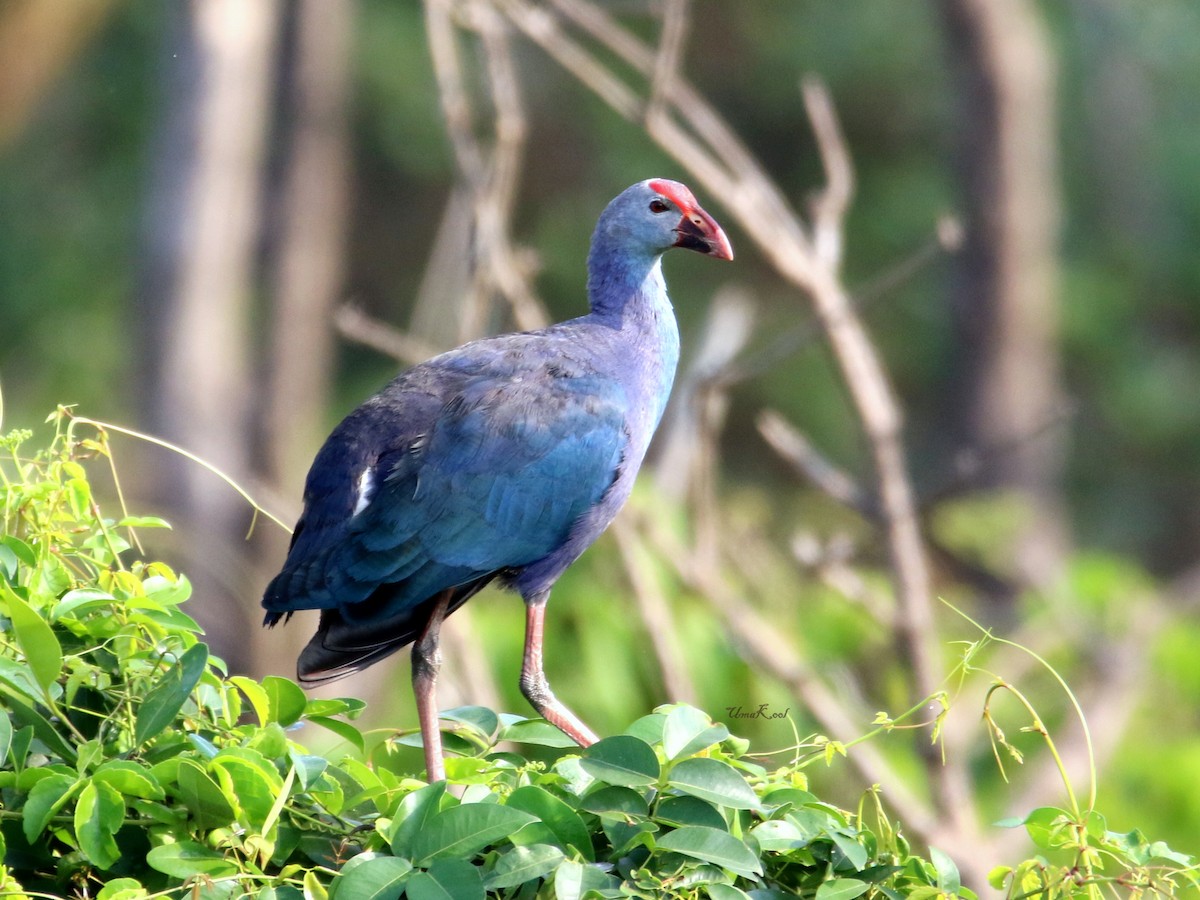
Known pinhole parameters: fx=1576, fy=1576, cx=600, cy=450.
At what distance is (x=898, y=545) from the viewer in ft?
16.0

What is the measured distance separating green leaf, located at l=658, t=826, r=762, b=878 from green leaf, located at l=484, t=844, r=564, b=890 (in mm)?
129

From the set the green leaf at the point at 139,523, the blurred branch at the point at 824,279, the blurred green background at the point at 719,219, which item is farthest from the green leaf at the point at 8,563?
the blurred green background at the point at 719,219

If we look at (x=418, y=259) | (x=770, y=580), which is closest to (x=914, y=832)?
(x=770, y=580)

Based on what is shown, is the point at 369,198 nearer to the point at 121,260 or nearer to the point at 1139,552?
the point at 121,260

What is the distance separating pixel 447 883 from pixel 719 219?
9.87m

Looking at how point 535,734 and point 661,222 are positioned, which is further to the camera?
point 661,222

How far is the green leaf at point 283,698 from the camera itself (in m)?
2.04

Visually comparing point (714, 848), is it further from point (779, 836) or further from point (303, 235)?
point (303, 235)

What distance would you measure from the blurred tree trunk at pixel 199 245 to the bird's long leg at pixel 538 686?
24.8ft

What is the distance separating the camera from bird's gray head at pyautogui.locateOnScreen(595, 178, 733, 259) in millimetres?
3527

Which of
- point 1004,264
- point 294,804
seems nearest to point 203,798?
point 294,804

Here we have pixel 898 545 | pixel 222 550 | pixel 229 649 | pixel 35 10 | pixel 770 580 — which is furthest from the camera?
pixel 35 10

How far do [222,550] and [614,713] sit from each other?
3676 millimetres

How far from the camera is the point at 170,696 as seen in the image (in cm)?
181
